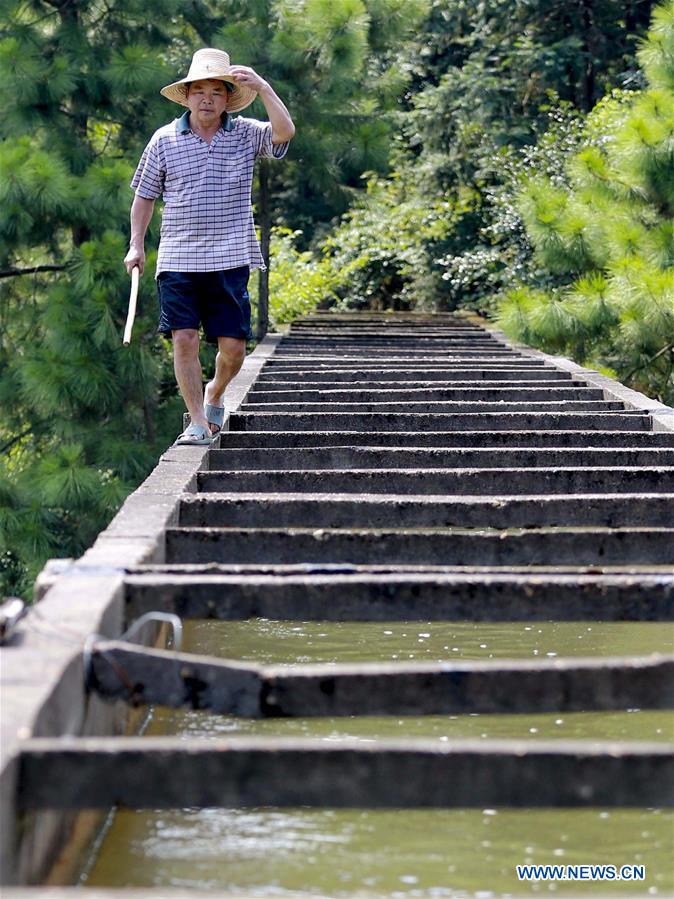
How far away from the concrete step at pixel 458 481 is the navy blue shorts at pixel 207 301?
2.81 ft

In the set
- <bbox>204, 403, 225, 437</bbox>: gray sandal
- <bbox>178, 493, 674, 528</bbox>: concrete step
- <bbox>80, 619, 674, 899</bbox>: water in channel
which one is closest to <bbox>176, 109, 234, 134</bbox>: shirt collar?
<bbox>204, 403, 225, 437</bbox>: gray sandal

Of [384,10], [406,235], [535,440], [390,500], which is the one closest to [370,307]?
[406,235]

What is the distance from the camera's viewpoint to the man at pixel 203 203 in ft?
15.6

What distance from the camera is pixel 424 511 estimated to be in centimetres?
359

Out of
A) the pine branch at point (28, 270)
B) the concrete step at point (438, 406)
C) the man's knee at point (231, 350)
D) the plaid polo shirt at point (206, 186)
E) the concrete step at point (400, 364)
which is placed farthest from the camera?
the pine branch at point (28, 270)

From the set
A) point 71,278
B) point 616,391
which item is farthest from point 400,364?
point 71,278

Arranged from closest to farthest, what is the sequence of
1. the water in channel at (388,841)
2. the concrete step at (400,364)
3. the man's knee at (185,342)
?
the water in channel at (388,841), the man's knee at (185,342), the concrete step at (400,364)

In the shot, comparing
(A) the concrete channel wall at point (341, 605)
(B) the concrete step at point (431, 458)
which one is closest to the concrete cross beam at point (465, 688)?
(A) the concrete channel wall at point (341, 605)

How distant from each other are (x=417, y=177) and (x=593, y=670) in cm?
1426

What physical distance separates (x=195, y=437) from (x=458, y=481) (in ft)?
3.48

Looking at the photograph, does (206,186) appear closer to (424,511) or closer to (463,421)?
(463,421)

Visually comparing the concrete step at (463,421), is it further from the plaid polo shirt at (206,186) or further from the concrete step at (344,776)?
the concrete step at (344,776)

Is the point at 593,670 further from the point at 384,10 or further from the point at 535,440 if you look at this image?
the point at 384,10

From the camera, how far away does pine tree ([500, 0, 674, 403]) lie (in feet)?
26.3
